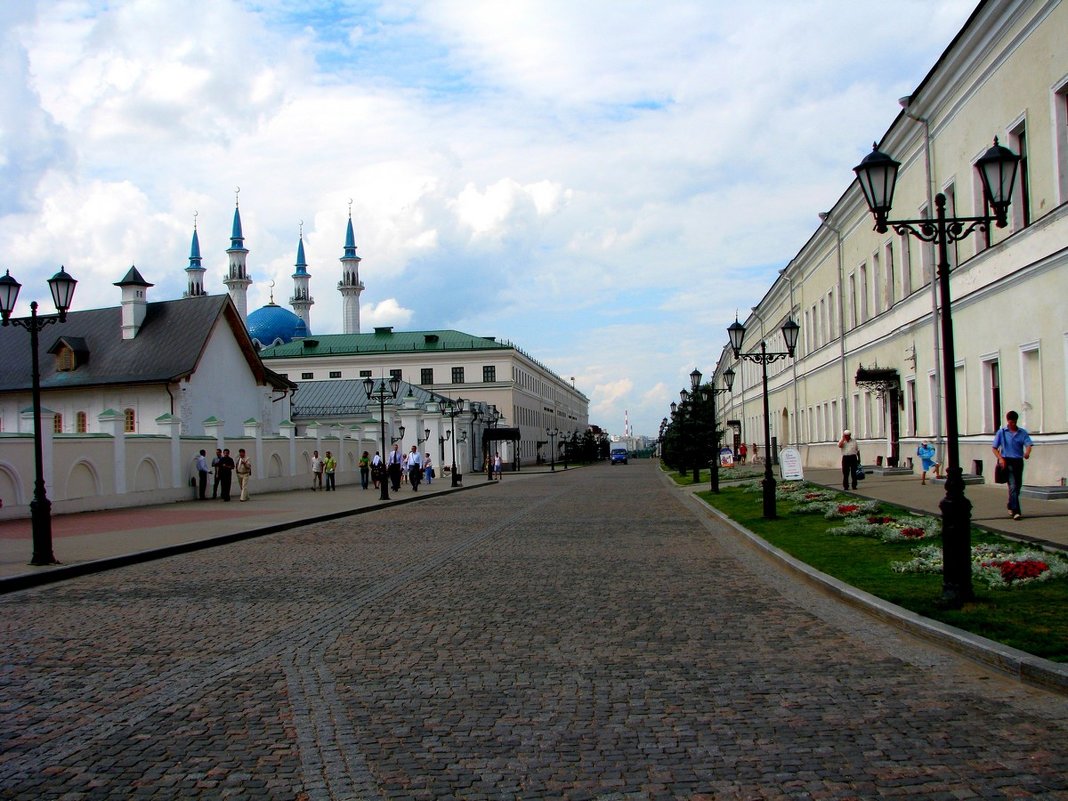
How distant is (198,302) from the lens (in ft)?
158

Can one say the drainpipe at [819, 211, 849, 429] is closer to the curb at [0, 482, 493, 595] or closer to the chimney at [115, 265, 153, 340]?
the curb at [0, 482, 493, 595]

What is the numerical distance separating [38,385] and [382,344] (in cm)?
9117

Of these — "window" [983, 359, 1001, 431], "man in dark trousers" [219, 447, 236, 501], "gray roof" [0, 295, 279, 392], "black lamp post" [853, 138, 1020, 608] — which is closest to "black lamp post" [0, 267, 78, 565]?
"black lamp post" [853, 138, 1020, 608]

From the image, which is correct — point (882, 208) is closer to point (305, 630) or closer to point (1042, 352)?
point (305, 630)

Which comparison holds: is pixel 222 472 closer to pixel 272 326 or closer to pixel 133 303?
pixel 133 303

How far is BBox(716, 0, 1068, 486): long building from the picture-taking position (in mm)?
20141

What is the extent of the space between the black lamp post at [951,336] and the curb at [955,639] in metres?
0.59

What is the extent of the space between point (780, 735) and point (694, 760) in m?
0.67

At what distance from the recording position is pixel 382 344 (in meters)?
106

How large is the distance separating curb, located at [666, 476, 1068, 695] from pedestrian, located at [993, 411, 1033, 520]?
507 cm

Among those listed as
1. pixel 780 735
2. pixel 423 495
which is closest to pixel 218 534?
pixel 780 735

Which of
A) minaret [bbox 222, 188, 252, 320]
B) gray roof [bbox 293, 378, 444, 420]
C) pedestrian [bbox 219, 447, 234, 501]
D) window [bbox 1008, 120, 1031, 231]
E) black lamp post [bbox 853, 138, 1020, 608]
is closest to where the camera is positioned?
black lamp post [bbox 853, 138, 1020, 608]

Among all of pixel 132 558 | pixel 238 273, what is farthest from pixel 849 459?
pixel 238 273

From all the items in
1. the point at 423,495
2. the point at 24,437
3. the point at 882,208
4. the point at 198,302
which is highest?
the point at 198,302
